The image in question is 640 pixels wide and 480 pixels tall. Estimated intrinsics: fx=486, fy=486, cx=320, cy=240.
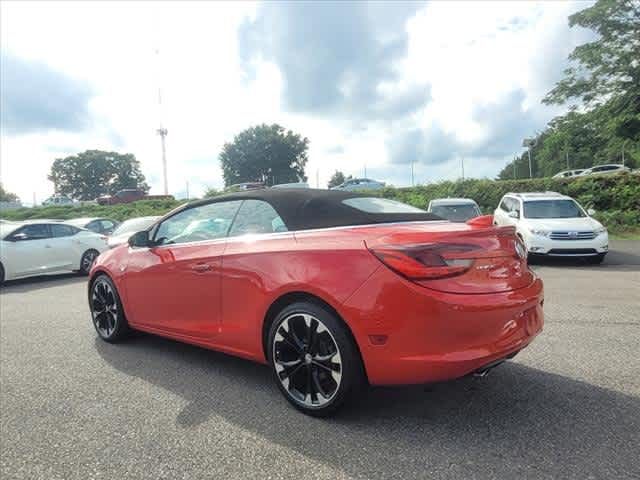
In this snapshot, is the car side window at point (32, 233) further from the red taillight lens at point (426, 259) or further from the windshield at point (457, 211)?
the red taillight lens at point (426, 259)

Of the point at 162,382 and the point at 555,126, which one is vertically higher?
the point at 555,126

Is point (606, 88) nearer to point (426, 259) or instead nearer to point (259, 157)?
point (426, 259)

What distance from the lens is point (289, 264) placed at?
125 inches

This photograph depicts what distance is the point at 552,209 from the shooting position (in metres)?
11.7

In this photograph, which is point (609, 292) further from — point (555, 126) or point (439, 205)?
point (555, 126)

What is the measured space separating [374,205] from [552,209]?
9.50m

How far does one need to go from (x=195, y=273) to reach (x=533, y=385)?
267 cm

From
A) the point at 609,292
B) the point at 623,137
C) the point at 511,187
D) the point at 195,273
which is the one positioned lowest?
the point at 609,292

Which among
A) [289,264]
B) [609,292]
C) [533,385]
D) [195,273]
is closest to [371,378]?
[289,264]

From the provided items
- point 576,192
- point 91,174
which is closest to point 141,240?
point 576,192

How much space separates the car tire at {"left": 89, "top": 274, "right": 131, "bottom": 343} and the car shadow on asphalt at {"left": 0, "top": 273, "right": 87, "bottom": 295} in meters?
5.54

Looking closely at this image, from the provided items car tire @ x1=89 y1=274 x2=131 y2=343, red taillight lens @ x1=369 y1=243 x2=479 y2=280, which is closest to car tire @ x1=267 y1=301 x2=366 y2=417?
red taillight lens @ x1=369 y1=243 x2=479 y2=280

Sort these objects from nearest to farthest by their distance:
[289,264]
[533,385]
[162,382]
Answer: [289,264] < [533,385] < [162,382]

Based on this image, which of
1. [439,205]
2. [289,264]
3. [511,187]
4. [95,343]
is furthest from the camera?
[511,187]
